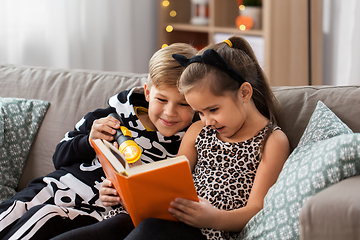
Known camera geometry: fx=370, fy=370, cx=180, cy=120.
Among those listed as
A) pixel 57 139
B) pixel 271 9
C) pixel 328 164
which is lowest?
pixel 57 139

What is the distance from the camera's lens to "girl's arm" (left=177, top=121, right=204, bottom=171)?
44.4 inches

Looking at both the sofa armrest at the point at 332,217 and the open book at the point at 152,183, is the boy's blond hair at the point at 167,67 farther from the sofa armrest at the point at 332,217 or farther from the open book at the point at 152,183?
the sofa armrest at the point at 332,217

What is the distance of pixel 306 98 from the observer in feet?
3.76

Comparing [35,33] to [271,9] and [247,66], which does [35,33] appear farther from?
[247,66]

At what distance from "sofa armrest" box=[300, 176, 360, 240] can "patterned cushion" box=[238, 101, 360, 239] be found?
92 millimetres

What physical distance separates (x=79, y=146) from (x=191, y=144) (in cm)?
37

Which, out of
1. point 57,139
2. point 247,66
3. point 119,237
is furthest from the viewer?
point 57,139

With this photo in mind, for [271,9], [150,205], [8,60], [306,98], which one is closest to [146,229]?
[150,205]

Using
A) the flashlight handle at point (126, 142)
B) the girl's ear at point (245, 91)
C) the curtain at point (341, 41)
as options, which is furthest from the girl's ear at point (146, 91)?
the curtain at point (341, 41)

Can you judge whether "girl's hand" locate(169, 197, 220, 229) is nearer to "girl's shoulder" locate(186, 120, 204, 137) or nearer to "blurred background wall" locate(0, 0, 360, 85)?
"girl's shoulder" locate(186, 120, 204, 137)

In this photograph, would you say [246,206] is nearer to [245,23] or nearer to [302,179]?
[302,179]

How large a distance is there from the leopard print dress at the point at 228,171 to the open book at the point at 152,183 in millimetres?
160

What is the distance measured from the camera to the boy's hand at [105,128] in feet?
3.70

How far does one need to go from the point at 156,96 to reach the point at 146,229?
43 cm
